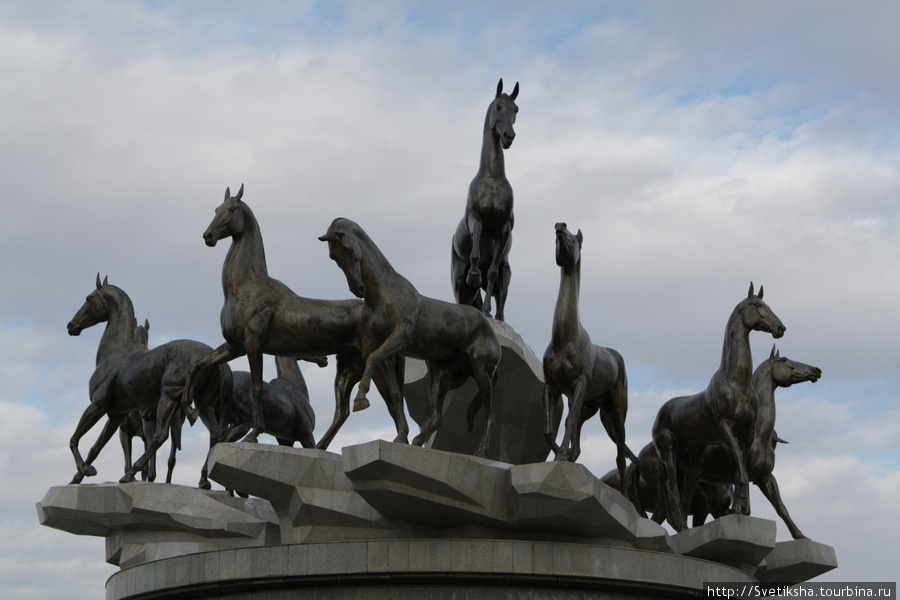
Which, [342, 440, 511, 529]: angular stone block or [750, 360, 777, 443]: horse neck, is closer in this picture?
[342, 440, 511, 529]: angular stone block

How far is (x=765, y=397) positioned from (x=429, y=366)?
588cm

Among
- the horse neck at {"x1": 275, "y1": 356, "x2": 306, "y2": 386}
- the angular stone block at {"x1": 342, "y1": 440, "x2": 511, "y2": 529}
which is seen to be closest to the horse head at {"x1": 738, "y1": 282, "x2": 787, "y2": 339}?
the angular stone block at {"x1": 342, "y1": 440, "x2": 511, "y2": 529}

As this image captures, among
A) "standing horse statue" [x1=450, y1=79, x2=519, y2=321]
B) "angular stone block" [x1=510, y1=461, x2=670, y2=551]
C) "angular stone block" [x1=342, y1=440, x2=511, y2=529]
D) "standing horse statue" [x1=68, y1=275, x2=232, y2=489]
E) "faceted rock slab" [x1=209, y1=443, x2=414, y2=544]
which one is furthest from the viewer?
"standing horse statue" [x1=450, y1=79, x2=519, y2=321]

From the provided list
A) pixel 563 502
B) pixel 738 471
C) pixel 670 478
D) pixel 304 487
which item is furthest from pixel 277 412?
pixel 738 471

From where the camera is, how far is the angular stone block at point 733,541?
61.5 ft

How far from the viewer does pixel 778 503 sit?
2080 cm

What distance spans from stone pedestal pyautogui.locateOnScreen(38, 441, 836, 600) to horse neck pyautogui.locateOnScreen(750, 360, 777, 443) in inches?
115

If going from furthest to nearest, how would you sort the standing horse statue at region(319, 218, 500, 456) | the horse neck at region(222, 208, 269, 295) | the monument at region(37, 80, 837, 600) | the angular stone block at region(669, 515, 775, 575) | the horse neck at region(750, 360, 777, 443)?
1. the horse neck at region(750, 360, 777, 443)
2. the angular stone block at region(669, 515, 775, 575)
3. the horse neck at region(222, 208, 269, 295)
4. the standing horse statue at region(319, 218, 500, 456)
5. the monument at region(37, 80, 837, 600)

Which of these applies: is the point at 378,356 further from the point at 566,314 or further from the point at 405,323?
the point at 566,314

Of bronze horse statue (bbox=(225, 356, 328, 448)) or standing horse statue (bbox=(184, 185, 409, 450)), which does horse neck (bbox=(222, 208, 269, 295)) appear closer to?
standing horse statue (bbox=(184, 185, 409, 450))

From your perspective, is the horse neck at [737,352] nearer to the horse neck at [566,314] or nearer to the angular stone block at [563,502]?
the horse neck at [566,314]

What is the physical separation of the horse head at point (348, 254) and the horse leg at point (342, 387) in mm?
1672

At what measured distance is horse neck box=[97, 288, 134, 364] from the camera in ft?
68.8

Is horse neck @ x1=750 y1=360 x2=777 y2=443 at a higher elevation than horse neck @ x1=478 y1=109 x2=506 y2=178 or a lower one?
lower
